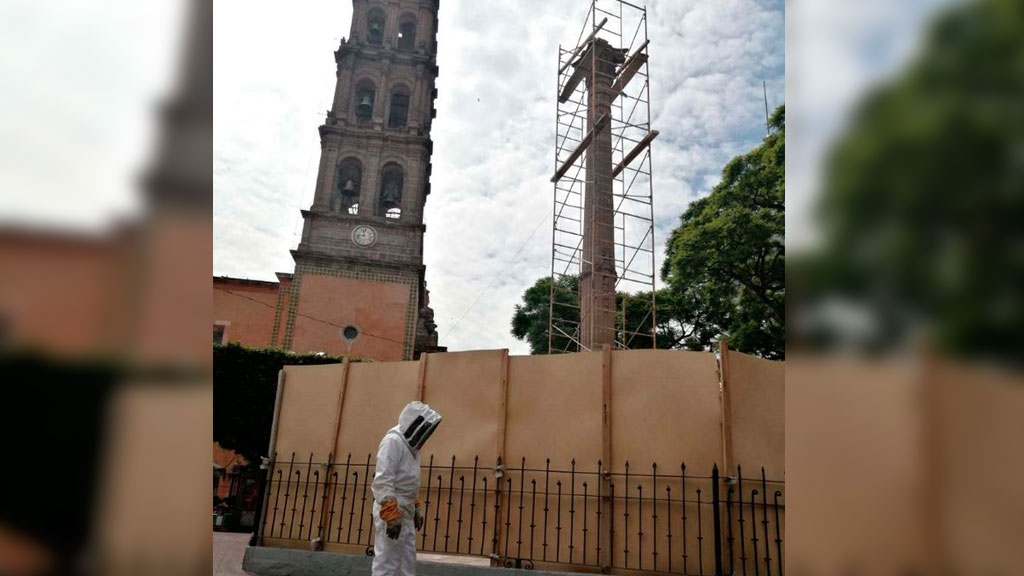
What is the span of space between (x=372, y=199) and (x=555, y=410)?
66.1ft

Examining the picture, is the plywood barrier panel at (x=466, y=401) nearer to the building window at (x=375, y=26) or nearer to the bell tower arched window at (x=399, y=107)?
the bell tower arched window at (x=399, y=107)

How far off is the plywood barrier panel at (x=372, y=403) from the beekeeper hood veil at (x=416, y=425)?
57.9 inches

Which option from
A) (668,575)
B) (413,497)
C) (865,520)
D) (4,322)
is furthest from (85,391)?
(668,575)

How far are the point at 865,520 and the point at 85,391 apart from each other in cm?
64

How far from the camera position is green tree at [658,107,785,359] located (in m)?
14.9

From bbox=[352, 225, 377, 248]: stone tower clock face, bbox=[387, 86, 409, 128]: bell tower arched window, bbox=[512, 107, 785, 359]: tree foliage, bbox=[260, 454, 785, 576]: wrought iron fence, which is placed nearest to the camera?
bbox=[260, 454, 785, 576]: wrought iron fence

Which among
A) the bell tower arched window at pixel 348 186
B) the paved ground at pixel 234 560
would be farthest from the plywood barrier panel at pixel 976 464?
the bell tower arched window at pixel 348 186

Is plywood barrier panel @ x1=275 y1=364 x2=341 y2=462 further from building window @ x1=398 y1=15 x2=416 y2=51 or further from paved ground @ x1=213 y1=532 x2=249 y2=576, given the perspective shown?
building window @ x1=398 y1=15 x2=416 y2=51

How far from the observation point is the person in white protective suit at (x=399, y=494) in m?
5.12

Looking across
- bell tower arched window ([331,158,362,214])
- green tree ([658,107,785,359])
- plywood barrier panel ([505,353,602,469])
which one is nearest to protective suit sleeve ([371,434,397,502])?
plywood barrier panel ([505,353,602,469])

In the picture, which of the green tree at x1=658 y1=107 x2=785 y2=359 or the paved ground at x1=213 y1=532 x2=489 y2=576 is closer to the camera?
the paved ground at x1=213 y1=532 x2=489 y2=576

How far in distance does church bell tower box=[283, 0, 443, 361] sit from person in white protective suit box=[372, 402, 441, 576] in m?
17.3

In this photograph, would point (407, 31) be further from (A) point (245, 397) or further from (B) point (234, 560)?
(B) point (234, 560)

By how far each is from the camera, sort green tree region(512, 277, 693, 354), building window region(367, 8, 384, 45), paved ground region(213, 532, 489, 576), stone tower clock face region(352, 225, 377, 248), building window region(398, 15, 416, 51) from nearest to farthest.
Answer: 1. paved ground region(213, 532, 489, 576)
2. green tree region(512, 277, 693, 354)
3. stone tower clock face region(352, 225, 377, 248)
4. building window region(367, 8, 384, 45)
5. building window region(398, 15, 416, 51)
